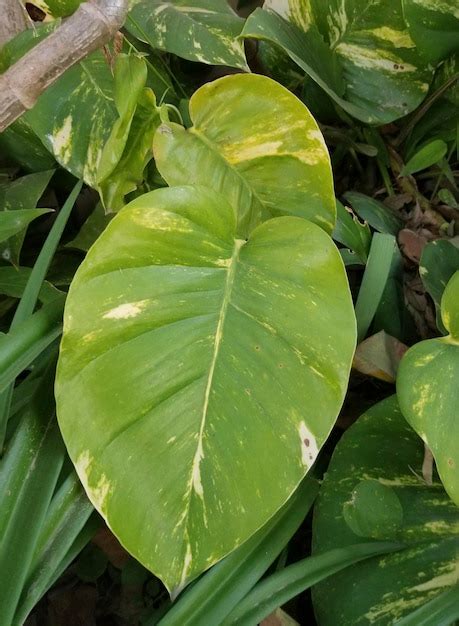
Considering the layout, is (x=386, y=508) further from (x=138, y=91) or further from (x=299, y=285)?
(x=138, y=91)

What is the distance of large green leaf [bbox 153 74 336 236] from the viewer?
A: 67 cm

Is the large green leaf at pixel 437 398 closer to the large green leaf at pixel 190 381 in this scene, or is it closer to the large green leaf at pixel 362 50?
the large green leaf at pixel 190 381

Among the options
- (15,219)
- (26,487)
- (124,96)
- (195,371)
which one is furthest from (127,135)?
(26,487)

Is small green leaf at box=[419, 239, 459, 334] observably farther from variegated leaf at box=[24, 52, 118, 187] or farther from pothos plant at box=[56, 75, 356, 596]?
variegated leaf at box=[24, 52, 118, 187]

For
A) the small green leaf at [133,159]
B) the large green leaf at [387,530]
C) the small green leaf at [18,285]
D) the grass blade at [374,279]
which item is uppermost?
the small green leaf at [133,159]

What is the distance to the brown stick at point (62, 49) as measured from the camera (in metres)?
0.56

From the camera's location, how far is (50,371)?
68 cm

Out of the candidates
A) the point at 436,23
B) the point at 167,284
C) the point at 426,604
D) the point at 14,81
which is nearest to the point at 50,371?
the point at 167,284

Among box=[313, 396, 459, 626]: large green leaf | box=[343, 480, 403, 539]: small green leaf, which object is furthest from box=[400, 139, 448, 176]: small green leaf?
box=[343, 480, 403, 539]: small green leaf

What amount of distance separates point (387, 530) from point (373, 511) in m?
0.03

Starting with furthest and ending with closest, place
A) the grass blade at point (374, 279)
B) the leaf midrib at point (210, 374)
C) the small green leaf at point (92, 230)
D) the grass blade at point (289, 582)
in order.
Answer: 1. the small green leaf at point (92, 230)
2. the grass blade at point (374, 279)
3. the grass blade at point (289, 582)
4. the leaf midrib at point (210, 374)

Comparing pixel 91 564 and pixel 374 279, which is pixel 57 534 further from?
pixel 374 279

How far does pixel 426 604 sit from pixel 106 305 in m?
0.46

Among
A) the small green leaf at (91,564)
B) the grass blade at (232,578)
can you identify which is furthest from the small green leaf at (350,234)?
the small green leaf at (91,564)
